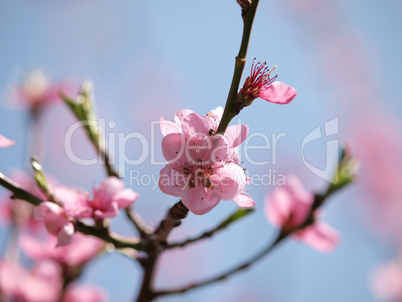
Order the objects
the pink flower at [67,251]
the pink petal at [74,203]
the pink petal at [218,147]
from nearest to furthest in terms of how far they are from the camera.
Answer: the pink petal at [218,147] < the pink petal at [74,203] < the pink flower at [67,251]

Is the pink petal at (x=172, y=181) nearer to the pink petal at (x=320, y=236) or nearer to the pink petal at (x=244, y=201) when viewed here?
the pink petal at (x=244, y=201)

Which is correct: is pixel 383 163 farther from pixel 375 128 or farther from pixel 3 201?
pixel 3 201

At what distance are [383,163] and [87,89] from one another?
127 inches

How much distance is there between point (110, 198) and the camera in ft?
2.71

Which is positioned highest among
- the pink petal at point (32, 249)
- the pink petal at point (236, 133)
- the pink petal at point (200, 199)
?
the pink petal at point (236, 133)

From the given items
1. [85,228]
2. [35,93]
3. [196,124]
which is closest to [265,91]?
[196,124]

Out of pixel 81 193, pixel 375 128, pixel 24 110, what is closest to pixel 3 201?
pixel 24 110

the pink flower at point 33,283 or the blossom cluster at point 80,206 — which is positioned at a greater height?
the blossom cluster at point 80,206

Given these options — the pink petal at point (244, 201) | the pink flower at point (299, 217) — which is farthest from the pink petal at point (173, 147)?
the pink flower at point (299, 217)

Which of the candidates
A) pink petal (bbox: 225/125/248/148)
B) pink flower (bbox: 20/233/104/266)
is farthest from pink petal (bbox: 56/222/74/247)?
pink flower (bbox: 20/233/104/266)

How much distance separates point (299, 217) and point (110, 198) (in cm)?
62

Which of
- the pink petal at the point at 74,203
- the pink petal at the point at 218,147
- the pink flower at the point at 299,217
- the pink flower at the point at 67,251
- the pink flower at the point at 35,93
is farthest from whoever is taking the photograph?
the pink flower at the point at 35,93

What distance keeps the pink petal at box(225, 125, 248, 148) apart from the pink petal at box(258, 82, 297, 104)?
0.07 meters

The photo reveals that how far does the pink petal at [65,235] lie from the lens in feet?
2.48
